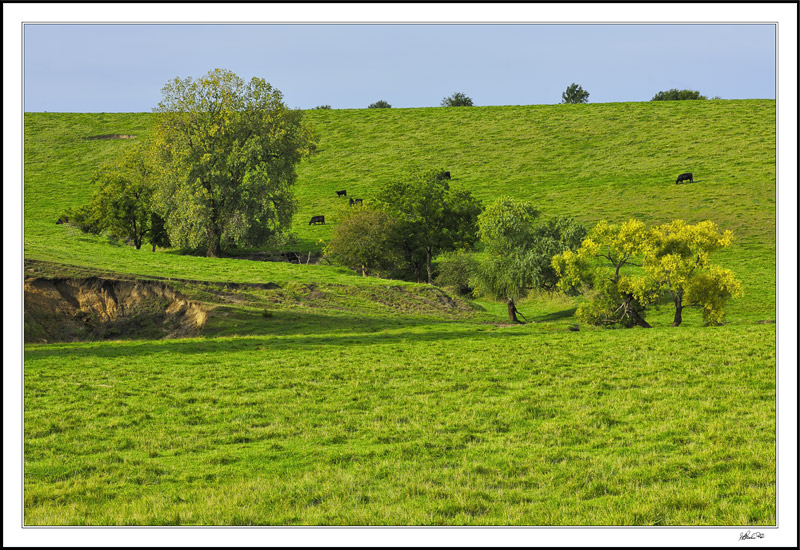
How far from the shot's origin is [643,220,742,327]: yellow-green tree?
30750 millimetres

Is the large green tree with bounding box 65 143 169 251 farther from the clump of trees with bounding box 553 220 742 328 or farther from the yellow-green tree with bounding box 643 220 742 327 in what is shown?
Result: the yellow-green tree with bounding box 643 220 742 327

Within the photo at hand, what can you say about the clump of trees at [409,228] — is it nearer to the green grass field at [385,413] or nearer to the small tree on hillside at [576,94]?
the green grass field at [385,413]

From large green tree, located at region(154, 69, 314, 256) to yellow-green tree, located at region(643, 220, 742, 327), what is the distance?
3906cm

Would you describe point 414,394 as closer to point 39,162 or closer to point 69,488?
point 69,488

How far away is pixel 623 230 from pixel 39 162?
11169cm

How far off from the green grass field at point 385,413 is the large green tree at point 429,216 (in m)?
15.4

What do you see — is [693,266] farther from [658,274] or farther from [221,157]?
[221,157]

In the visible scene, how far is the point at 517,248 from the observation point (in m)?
41.8

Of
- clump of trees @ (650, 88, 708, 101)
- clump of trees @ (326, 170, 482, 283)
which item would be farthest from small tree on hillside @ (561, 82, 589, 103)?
clump of trees @ (326, 170, 482, 283)

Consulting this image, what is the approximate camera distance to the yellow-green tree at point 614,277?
32.0 m

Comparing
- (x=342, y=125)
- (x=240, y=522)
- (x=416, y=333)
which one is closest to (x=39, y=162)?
(x=342, y=125)

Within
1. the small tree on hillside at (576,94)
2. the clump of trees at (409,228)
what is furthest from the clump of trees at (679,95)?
the clump of trees at (409,228)

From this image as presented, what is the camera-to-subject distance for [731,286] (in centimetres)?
3053

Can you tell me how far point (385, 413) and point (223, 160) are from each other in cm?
4971
